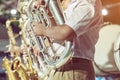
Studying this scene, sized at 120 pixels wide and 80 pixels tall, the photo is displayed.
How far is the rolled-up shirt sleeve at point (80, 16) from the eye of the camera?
5.47 feet

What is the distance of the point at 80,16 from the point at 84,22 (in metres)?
0.04

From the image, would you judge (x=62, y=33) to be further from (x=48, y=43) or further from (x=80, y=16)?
(x=48, y=43)

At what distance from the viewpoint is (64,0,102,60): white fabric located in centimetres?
167

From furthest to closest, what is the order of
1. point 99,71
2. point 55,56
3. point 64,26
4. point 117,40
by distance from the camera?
1. point 99,71
2. point 117,40
3. point 55,56
4. point 64,26

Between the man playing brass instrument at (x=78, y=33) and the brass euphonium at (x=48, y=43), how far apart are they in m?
0.04

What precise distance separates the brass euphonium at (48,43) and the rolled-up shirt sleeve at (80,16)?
0.25 ft

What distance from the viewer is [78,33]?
1.68 metres

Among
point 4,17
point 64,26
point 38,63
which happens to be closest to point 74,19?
point 64,26

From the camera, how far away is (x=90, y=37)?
69.7 inches

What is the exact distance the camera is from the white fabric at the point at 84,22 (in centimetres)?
167

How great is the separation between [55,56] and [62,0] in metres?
0.35

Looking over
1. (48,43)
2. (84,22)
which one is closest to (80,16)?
(84,22)

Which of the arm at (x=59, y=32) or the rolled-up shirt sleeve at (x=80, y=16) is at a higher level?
the rolled-up shirt sleeve at (x=80, y=16)

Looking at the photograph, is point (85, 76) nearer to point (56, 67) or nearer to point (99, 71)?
point (56, 67)
